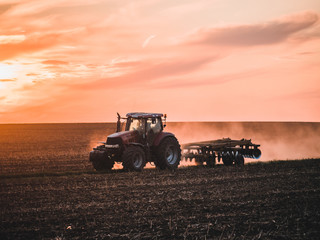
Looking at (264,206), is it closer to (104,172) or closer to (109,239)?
(109,239)

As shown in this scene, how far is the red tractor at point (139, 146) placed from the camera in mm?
17719

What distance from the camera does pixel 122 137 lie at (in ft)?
58.2

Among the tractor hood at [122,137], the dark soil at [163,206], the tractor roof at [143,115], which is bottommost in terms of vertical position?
the dark soil at [163,206]

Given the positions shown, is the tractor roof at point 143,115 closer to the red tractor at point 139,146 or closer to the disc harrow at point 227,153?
the red tractor at point 139,146

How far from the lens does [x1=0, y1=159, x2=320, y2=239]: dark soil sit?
865 centimetres

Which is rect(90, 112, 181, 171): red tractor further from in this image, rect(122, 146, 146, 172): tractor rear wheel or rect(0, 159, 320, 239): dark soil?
rect(0, 159, 320, 239): dark soil

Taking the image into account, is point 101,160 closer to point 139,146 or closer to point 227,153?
point 139,146

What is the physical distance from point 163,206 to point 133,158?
6553 millimetres

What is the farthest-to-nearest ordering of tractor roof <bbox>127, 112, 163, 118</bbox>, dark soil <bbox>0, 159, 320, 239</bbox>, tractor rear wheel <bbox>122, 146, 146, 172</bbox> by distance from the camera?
1. tractor roof <bbox>127, 112, 163, 118</bbox>
2. tractor rear wheel <bbox>122, 146, 146, 172</bbox>
3. dark soil <bbox>0, 159, 320, 239</bbox>

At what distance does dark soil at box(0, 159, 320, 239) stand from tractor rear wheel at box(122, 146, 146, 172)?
0.44 m

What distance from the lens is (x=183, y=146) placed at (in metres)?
22.3

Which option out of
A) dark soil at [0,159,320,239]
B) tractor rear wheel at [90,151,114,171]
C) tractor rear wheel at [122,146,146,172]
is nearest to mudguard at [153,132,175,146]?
tractor rear wheel at [122,146,146,172]

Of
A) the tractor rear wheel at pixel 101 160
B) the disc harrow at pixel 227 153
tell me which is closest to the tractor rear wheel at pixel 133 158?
the tractor rear wheel at pixel 101 160

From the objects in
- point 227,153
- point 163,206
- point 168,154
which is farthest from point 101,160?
point 163,206
